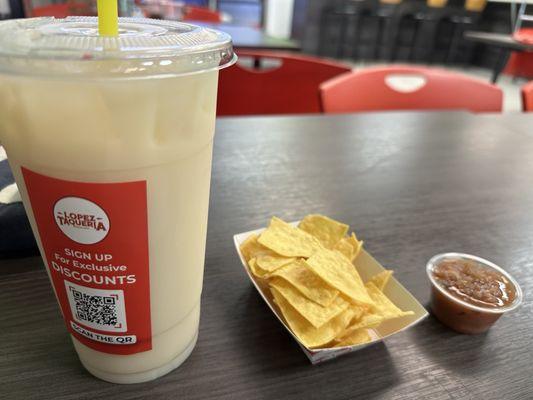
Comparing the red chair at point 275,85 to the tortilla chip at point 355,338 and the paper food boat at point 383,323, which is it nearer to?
the paper food boat at point 383,323

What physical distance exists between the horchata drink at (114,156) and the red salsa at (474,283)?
335mm

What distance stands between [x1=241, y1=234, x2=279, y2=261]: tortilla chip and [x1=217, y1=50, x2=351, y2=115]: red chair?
126 centimetres

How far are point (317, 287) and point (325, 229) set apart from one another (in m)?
0.13

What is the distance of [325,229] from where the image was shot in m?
0.56

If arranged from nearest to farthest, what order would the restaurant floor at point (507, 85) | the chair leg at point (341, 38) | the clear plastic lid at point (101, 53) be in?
1. the clear plastic lid at point (101, 53)
2. the restaurant floor at point (507, 85)
3. the chair leg at point (341, 38)

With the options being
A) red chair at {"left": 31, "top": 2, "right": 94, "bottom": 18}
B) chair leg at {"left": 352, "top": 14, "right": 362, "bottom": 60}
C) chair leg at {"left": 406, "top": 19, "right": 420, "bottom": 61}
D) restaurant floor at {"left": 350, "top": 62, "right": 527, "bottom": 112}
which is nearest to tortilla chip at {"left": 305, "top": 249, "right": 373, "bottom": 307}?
red chair at {"left": 31, "top": 2, "right": 94, "bottom": 18}

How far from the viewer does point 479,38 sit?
476 centimetres

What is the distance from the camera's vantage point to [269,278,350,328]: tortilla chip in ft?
1.33

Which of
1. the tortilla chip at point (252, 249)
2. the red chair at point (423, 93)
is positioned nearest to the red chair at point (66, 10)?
the red chair at point (423, 93)

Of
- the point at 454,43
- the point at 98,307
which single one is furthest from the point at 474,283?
the point at 454,43

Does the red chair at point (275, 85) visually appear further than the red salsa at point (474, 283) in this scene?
Yes

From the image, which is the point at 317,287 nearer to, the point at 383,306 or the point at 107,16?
the point at 383,306

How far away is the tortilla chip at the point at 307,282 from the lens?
43 cm

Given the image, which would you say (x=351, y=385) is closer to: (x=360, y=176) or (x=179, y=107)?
(x=179, y=107)
